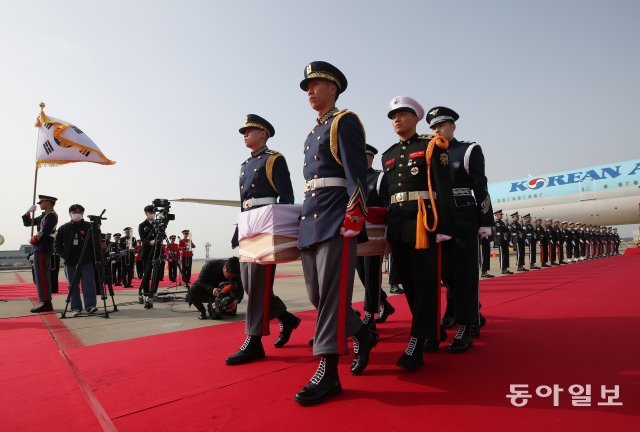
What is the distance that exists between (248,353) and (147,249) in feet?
16.3

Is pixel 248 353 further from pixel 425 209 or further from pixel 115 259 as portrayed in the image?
pixel 115 259

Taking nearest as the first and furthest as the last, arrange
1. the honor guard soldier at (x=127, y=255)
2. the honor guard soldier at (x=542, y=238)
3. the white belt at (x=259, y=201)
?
1. the white belt at (x=259, y=201)
2. the honor guard soldier at (x=127, y=255)
3. the honor guard soldier at (x=542, y=238)

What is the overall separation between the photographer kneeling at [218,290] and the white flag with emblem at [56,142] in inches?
164

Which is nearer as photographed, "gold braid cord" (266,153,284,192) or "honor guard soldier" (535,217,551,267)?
"gold braid cord" (266,153,284,192)

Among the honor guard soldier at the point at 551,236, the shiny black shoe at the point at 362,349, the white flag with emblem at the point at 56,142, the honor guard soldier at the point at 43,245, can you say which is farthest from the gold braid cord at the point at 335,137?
the honor guard soldier at the point at 551,236

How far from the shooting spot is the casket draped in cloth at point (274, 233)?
7.90ft

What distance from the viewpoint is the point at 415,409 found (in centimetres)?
181

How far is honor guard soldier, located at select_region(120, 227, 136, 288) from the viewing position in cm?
1195

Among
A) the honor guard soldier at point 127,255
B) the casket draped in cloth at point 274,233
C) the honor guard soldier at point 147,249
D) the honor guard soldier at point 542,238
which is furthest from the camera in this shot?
the honor guard soldier at point 542,238

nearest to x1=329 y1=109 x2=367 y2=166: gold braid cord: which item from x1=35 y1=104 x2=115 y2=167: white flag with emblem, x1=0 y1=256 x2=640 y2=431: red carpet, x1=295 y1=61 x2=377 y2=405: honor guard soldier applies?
x1=295 y1=61 x2=377 y2=405: honor guard soldier

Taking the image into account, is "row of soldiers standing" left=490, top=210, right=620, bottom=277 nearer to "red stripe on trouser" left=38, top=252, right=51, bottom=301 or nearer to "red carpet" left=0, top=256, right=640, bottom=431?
"red carpet" left=0, top=256, right=640, bottom=431

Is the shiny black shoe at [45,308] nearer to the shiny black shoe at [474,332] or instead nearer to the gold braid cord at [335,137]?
the gold braid cord at [335,137]

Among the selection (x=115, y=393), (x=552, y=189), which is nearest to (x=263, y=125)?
(x=115, y=393)

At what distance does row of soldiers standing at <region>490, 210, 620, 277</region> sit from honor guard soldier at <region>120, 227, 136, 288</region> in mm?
10217
